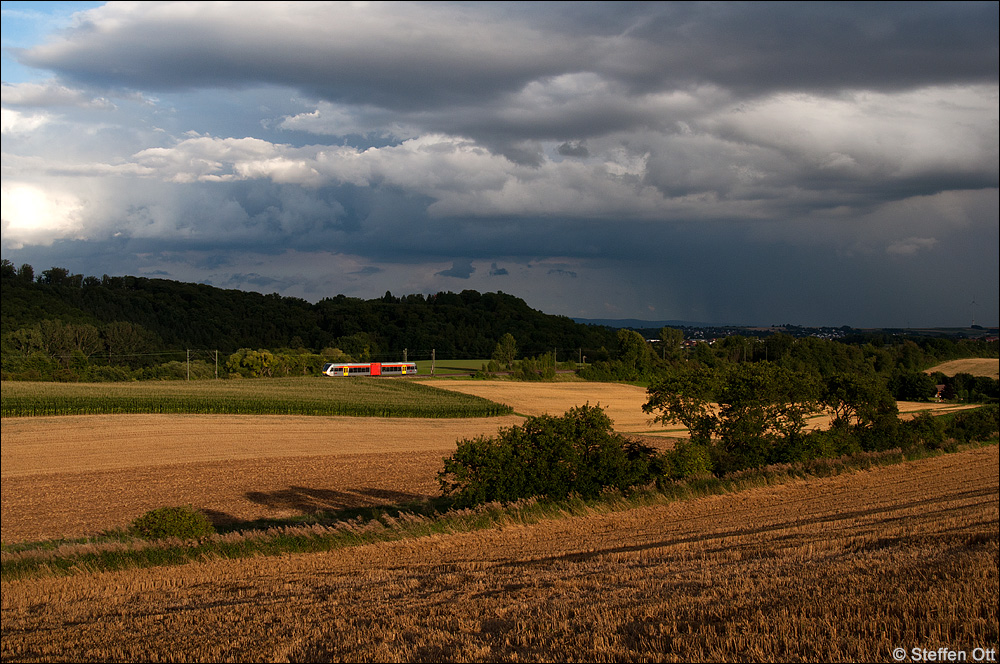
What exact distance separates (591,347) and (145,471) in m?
84.8

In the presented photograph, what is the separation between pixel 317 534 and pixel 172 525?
4.72m

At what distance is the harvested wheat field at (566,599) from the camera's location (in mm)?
5840

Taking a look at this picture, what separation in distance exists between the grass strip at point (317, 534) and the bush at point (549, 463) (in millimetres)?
930

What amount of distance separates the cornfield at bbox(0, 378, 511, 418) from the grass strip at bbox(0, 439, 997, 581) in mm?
29610

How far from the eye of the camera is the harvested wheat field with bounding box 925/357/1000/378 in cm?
7225

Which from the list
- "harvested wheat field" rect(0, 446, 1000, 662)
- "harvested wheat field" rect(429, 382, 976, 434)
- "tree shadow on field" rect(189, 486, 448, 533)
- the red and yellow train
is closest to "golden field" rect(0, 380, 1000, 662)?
"harvested wheat field" rect(0, 446, 1000, 662)

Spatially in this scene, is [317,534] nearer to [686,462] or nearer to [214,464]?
[686,462]

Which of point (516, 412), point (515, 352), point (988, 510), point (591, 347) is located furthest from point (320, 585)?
point (591, 347)

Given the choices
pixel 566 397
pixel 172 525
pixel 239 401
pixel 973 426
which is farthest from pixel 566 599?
pixel 566 397

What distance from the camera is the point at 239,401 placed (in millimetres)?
50469

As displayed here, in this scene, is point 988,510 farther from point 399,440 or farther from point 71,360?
point 71,360

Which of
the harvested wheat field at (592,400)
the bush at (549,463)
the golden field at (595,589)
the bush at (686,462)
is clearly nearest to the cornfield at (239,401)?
the harvested wheat field at (592,400)

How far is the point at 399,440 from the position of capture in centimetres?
4109

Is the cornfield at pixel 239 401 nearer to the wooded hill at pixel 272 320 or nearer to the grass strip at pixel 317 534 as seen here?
the grass strip at pixel 317 534
